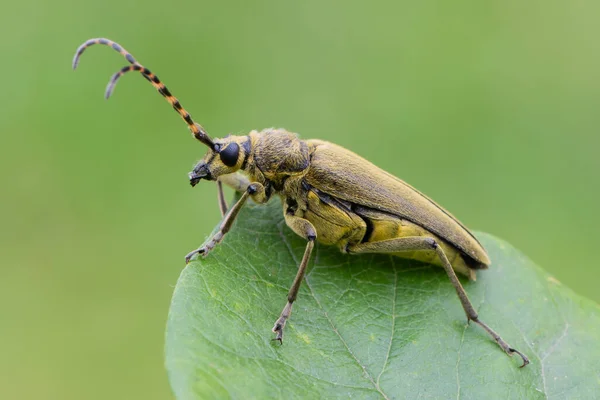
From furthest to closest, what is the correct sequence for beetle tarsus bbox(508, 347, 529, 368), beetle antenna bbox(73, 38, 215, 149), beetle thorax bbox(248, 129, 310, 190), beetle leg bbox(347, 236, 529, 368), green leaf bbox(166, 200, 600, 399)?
beetle thorax bbox(248, 129, 310, 190), beetle leg bbox(347, 236, 529, 368), beetle antenna bbox(73, 38, 215, 149), beetle tarsus bbox(508, 347, 529, 368), green leaf bbox(166, 200, 600, 399)

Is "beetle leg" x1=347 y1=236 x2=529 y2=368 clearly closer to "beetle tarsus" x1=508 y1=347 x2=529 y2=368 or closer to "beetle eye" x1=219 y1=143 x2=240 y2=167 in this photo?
"beetle tarsus" x1=508 y1=347 x2=529 y2=368

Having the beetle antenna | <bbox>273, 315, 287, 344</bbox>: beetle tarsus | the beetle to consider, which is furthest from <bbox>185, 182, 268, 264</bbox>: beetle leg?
<bbox>273, 315, 287, 344</bbox>: beetle tarsus

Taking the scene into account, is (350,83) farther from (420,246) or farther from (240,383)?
(240,383)

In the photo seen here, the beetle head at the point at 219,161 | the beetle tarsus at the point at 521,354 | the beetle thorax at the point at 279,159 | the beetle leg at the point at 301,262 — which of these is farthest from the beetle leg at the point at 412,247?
the beetle head at the point at 219,161

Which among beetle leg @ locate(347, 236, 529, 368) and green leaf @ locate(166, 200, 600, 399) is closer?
green leaf @ locate(166, 200, 600, 399)

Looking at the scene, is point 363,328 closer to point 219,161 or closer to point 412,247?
point 412,247

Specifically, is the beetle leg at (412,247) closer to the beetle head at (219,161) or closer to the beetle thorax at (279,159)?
the beetle thorax at (279,159)

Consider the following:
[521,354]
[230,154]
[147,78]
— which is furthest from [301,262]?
[147,78]
